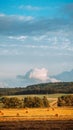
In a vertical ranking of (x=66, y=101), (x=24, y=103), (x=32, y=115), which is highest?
(x=66, y=101)

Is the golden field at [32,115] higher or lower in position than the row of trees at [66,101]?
lower

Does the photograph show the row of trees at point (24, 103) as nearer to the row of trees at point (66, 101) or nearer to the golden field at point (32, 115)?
the row of trees at point (66, 101)

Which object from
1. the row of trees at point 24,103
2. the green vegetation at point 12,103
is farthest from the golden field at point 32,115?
the green vegetation at point 12,103

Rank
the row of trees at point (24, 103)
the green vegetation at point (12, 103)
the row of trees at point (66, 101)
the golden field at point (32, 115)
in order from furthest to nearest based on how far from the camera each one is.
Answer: the row of trees at point (66, 101) → the green vegetation at point (12, 103) → the row of trees at point (24, 103) → the golden field at point (32, 115)

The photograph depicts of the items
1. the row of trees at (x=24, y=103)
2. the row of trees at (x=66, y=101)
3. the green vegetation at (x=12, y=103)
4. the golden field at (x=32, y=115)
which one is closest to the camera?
the golden field at (x=32, y=115)

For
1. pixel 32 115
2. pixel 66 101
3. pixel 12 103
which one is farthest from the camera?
pixel 66 101

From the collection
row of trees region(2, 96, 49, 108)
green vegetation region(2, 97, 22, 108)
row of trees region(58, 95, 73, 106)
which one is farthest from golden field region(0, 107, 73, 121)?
row of trees region(58, 95, 73, 106)

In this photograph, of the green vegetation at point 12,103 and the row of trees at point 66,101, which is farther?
the row of trees at point 66,101

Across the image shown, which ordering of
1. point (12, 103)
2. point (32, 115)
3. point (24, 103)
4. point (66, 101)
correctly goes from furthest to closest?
point (66, 101), point (12, 103), point (24, 103), point (32, 115)

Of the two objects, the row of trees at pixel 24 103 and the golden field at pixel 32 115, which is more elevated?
the row of trees at pixel 24 103

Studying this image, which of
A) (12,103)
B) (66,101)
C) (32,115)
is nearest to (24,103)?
(12,103)

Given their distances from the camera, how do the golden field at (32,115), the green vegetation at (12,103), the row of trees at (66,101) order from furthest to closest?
the row of trees at (66,101), the green vegetation at (12,103), the golden field at (32,115)

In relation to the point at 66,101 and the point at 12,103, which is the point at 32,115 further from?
the point at 66,101

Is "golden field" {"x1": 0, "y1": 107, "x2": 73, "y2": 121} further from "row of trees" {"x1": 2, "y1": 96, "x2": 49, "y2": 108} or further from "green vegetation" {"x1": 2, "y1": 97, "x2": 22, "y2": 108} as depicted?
"green vegetation" {"x1": 2, "y1": 97, "x2": 22, "y2": 108}
